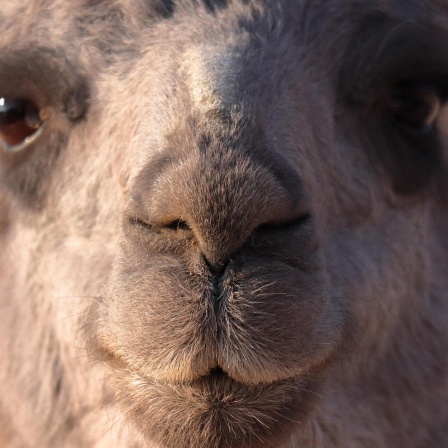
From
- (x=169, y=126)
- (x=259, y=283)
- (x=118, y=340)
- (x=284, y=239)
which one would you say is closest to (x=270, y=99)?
(x=169, y=126)

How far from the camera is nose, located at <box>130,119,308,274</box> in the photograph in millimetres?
2139

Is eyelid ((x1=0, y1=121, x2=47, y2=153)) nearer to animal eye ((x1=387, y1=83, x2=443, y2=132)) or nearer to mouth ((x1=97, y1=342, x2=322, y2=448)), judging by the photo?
mouth ((x1=97, y1=342, x2=322, y2=448))

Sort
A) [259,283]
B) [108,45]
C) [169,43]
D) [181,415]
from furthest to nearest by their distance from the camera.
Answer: [108,45] → [169,43] → [181,415] → [259,283]

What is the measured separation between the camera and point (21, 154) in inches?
120

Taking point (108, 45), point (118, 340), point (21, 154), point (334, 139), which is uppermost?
point (108, 45)

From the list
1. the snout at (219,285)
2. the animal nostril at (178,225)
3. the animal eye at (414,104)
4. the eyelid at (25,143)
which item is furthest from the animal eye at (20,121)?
the animal eye at (414,104)

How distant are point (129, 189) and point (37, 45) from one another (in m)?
0.83

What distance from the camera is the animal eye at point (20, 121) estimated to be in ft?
9.77

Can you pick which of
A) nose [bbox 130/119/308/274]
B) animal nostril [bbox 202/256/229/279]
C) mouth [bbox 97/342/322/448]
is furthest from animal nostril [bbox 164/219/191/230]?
mouth [bbox 97/342/322/448]

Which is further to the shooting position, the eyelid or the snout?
the eyelid

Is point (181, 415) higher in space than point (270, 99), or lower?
lower

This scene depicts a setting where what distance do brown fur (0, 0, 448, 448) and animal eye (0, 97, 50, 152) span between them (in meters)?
0.04

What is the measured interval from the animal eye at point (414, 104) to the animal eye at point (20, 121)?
1340mm

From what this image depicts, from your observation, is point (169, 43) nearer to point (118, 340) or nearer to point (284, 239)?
point (284, 239)
